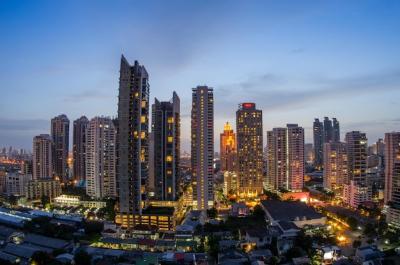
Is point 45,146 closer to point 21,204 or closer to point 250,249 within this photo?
point 21,204

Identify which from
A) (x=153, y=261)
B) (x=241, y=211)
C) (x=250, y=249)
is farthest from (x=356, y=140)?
(x=153, y=261)

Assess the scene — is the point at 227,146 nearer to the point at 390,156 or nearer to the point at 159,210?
the point at 390,156

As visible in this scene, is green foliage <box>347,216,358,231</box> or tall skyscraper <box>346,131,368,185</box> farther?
tall skyscraper <box>346,131,368,185</box>

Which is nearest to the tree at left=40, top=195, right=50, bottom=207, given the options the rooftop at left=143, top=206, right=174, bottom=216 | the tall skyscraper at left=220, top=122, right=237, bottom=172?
the rooftop at left=143, top=206, right=174, bottom=216

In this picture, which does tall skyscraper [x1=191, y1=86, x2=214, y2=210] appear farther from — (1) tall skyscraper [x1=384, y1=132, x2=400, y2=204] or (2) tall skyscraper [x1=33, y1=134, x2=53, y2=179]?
(2) tall skyscraper [x1=33, y1=134, x2=53, y2=179]

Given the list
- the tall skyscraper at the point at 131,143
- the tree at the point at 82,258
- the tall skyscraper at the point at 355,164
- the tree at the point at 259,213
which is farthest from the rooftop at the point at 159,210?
the tall skyscraper at the point at 355,164
